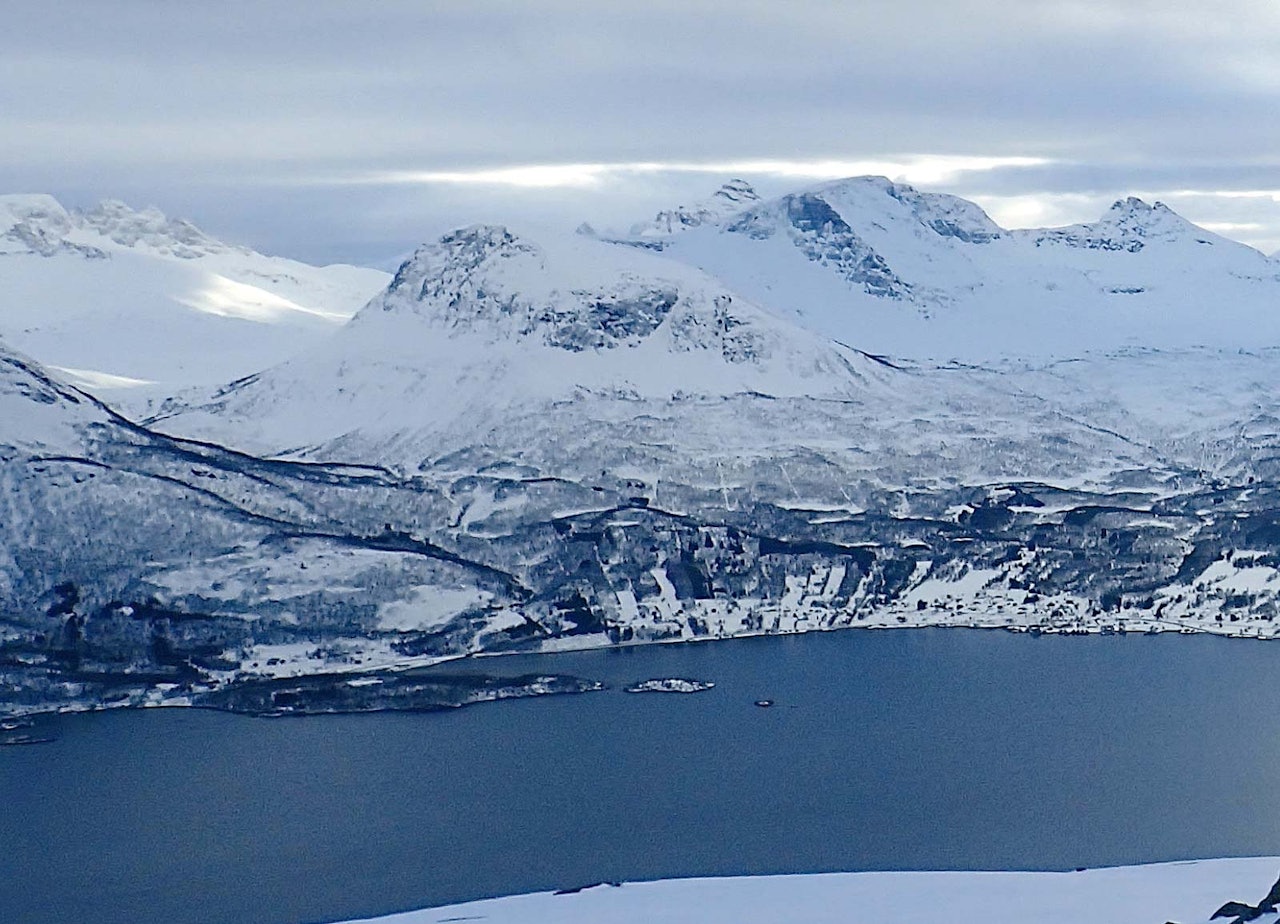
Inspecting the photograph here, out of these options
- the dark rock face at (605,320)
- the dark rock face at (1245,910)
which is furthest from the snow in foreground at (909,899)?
the dark rock face at (605,320)

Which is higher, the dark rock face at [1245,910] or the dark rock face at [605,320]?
the dark rock face at [605,320]

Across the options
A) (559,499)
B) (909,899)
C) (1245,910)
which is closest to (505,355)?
(559,499)

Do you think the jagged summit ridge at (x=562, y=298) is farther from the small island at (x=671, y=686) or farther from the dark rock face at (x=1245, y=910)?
the dark rock face at (x=1245, y=910)

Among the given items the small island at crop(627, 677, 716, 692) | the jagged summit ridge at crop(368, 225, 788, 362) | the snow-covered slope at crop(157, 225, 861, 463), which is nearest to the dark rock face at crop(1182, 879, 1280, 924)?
the small island at crop(627, 677, 716, 692)

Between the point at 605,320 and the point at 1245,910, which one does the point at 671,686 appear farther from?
the point at 605,320

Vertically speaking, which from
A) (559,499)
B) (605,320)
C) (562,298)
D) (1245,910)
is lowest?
(559,499)

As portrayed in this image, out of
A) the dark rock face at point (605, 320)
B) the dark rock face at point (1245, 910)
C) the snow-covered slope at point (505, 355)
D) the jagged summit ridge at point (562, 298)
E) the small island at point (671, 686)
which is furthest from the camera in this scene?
the jagged summit ridge at point (562, 298)
